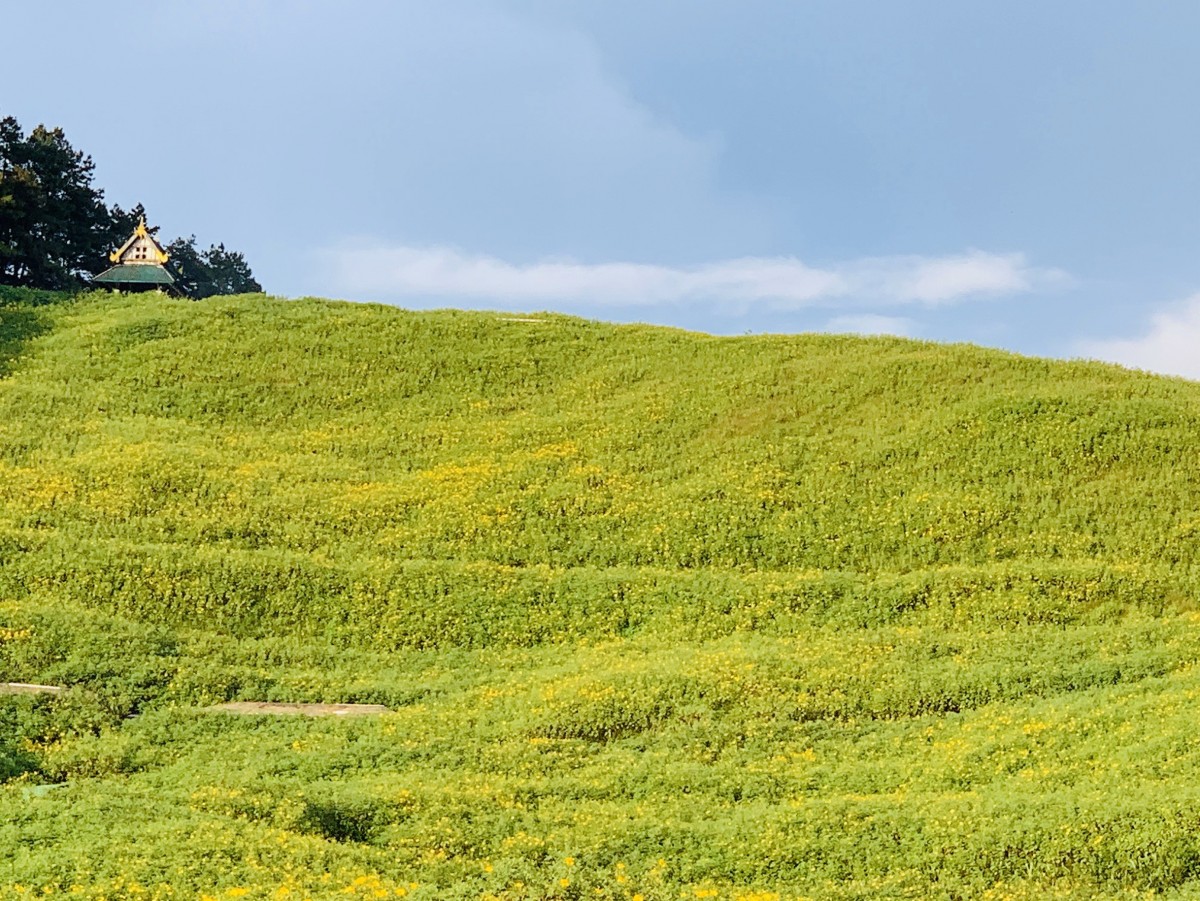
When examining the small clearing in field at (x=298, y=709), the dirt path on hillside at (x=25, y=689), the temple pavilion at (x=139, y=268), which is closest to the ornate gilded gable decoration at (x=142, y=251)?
the temple pavilion at (x=139, y=268)

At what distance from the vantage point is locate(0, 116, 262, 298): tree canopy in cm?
5972

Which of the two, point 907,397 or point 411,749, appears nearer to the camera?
point 411,749

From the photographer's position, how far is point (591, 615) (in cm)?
2486

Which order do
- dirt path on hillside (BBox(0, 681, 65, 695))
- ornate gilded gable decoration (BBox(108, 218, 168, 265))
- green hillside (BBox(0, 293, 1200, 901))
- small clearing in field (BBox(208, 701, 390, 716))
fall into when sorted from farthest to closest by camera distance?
ornate gilded gable decoration (BBox(108, 218, 168, 265))
small clearing in field (BBox(208, 701, 390, 716))
dirt path on hillside (BBox(0, 681, 65, 695))
green hillside (BBox(0, 293, 1200, 901))

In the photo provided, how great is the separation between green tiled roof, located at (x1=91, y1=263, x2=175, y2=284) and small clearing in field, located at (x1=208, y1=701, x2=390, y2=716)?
37062 millimetres

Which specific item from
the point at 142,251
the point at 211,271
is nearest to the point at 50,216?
the point at 142,251

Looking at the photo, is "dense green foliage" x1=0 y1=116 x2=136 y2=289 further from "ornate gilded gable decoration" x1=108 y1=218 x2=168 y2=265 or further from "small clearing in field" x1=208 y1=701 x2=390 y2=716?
"small clearing in field" x1=208 y1=701 x2=390 y2=716

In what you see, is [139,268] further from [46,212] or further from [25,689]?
[25,689]

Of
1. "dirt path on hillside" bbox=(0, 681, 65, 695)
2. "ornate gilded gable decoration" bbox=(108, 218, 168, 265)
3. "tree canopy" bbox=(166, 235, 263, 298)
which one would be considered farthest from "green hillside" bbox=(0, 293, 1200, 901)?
"tree canopy" bbox=(166, 235, 263, 298)

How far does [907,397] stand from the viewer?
3612cm

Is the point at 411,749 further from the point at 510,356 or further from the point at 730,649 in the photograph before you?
the point at 510,356

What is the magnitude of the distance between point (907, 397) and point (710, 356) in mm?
8361

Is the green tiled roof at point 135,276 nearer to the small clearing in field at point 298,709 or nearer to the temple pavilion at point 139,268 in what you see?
the temple pavilion at point 139,268

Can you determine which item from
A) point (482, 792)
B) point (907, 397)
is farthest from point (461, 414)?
point (482, 792)
